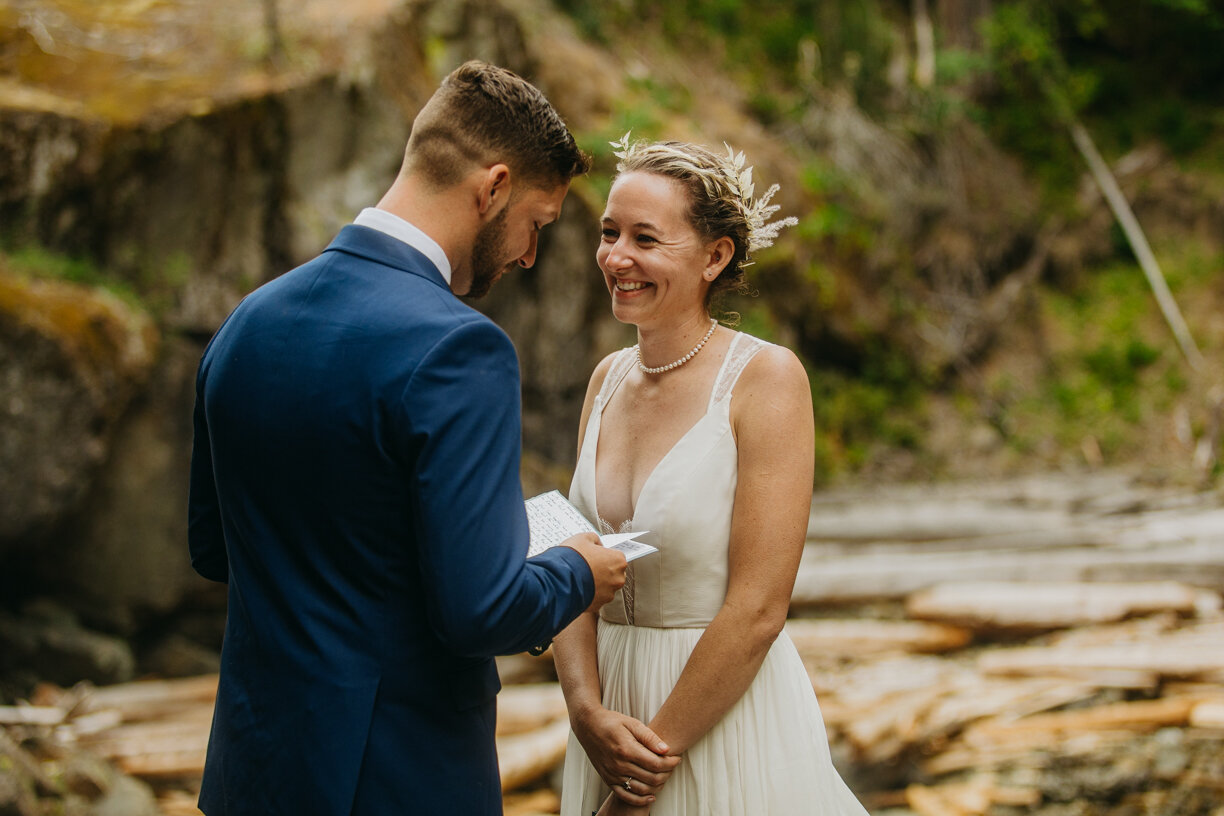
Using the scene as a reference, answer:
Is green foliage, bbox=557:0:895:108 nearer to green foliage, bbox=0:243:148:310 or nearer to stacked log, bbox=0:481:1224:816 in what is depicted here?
green foliage, bbox=0:243:148:310

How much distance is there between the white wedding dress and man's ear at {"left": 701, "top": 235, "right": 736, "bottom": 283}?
206 millimetres

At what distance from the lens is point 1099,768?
4043mm

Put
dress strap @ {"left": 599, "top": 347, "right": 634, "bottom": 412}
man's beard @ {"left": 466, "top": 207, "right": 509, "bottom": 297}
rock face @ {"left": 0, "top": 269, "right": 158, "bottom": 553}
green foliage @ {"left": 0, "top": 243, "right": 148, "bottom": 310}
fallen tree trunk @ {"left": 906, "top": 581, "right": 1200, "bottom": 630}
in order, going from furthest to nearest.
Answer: fallen tree trunk @ {"left": 906, "top": 581, "right": 1200, "bottom": 630}
green foliage @ {"left": 0, "top": 243, "right": 148, "bottom": 310}
rock face @ {"left": 0, "top": 269, "right": 158, "bottom": 553}
dress strap @ {"left": 599, "top": 347, "right": 634, "bottom": 412}
man's beard @ {"left": 466, "top": 207, "right": 509, "bottom": 297}

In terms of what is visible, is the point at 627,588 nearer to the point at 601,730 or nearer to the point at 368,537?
the point at 601,730

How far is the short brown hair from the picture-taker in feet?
5.49

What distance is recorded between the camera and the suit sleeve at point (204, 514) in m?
1.84

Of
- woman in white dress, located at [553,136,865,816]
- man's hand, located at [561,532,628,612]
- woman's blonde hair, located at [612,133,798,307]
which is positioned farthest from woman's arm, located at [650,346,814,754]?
woman's blonde hair, located at [612,133,798,307]

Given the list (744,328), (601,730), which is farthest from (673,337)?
(744,328)

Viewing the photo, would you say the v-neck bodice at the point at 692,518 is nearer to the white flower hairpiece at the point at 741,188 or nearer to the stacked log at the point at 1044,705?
the white flower hairpiece at the point at 741,188

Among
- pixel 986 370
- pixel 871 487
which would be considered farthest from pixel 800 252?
pixel 986 370

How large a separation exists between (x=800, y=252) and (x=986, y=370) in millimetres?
3882

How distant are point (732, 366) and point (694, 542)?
0.42m

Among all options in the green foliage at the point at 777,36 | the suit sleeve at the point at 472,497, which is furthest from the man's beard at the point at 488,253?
the green foliage at the point at 777,36

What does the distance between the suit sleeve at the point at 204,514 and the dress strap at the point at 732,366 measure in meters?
1.08
